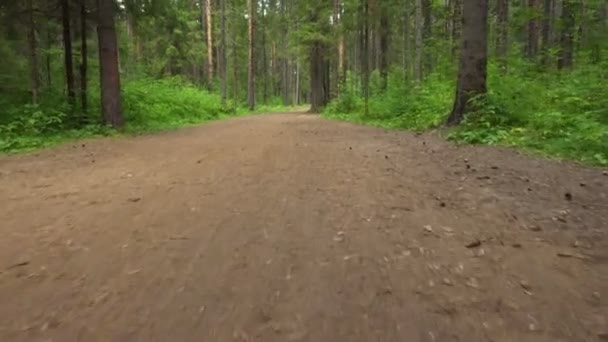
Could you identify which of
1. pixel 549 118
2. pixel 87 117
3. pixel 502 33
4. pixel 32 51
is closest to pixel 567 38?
pixel 502 33

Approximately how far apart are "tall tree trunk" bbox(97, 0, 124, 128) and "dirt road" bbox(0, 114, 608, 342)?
285 inches

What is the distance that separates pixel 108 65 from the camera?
43.1 feet

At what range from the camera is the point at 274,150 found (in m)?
8.91

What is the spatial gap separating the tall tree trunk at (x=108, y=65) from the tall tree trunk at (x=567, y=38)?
16860mm

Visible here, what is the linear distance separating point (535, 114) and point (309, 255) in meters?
8.11

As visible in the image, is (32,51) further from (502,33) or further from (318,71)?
(318,71)

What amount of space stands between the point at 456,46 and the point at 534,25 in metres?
9.05

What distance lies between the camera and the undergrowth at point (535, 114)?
23.8 feet

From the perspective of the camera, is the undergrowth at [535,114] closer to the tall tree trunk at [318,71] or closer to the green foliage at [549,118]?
the green foliage at [549,118]

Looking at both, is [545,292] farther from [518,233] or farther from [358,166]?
[358,166]

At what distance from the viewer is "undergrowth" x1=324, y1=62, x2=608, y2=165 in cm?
724

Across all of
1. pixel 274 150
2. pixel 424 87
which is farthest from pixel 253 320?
pixel 424 87

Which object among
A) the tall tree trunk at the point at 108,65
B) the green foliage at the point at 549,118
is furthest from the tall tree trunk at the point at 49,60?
the green foliage at the point at 549,118

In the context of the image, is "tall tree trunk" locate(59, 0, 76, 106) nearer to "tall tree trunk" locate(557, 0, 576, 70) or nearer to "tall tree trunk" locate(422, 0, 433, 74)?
"tall tree trunk" locate(422, 0, 433, 74)
